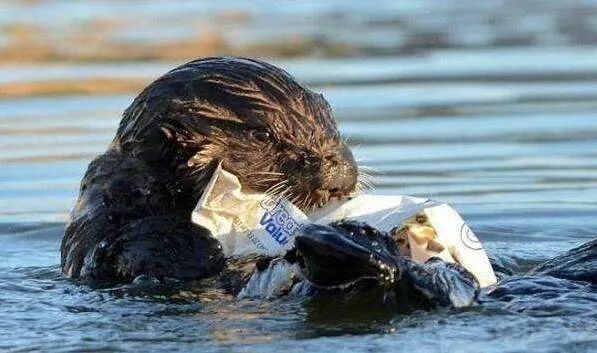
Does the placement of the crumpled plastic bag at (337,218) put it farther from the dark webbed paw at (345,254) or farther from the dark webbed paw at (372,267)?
the dark webbed paw at (345,254)

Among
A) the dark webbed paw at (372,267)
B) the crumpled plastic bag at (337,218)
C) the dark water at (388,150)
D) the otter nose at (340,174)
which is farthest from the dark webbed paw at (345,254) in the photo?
the otter nose at (340,174)

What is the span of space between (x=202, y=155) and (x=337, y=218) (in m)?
0.50

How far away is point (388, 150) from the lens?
9.23 m

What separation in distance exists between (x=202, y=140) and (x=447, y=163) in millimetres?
3710

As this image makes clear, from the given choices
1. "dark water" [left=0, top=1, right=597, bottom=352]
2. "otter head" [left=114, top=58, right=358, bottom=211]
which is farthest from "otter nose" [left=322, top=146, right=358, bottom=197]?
"dark water" [left=0, top=1, right=597, bottom=352]

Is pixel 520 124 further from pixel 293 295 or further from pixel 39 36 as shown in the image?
pixel 39 36

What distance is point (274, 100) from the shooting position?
541 cm

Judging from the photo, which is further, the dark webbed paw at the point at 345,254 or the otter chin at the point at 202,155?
the otter chin at the point at 202,155

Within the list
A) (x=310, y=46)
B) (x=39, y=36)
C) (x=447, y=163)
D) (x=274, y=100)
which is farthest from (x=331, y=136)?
(x=39, y=36)

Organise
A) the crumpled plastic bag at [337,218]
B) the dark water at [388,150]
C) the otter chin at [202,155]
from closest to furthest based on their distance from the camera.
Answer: the dark water at [388,150]
the crumpled plastic bag at [337,218]
the otter chin at [202,155]

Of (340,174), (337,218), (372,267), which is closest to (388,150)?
(340,174)

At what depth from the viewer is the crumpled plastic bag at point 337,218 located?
5.20m

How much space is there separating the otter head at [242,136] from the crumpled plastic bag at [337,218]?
3.1 inches

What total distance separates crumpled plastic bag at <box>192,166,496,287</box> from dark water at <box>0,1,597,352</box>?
0.88 ft
